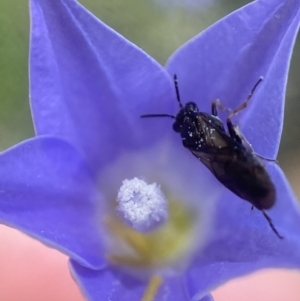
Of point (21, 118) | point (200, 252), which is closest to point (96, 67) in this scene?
point (200, 252)

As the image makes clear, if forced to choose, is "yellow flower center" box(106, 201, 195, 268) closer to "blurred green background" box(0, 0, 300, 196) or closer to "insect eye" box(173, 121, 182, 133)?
"insect eye" box(173, 121, 182, 133)

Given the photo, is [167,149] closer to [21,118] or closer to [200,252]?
[200,252]

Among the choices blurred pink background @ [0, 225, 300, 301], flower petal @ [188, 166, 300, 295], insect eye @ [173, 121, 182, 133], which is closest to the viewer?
flower petal @ [188, 166, 300, 295]

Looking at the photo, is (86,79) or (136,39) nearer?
(86,79)

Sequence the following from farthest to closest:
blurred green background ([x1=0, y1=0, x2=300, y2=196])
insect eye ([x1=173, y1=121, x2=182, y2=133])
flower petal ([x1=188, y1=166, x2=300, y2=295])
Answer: blurred green background ([x1=0, y1=0, x2=300, y2=196]), insect eye ([x1=173, y1=121, x2=182, y2=133]), flower petal ([x1=188, y1=166, x2=300, y2=295])

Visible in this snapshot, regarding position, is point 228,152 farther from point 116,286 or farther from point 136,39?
point 136,39

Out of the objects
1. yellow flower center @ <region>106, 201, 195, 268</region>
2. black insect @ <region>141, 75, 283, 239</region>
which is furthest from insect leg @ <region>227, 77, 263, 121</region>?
yellow flower center @ <region>106, 201, 195, 268</region>


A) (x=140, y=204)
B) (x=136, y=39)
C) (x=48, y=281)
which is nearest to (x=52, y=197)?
(x=140, y=204)
